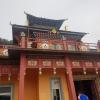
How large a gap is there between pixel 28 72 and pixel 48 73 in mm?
1523

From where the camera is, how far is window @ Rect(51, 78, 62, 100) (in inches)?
438

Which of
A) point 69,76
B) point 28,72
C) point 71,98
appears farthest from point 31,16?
point 71,98

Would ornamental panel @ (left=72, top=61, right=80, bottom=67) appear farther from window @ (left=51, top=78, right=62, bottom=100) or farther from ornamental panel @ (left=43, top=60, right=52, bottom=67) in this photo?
ornamental panel @ (left=43, top=60, right=52, bottom=67)

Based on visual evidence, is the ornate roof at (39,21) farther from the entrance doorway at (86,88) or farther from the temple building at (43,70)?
the entrance doorway at (86,88)

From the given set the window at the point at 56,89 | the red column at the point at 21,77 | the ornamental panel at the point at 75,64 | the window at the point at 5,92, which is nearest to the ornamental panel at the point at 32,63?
→ the red column at the point at 21,77

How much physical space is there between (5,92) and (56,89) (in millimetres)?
3683

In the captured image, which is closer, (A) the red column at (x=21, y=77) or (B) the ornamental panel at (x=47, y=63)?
(A) the red column at (x=21, y=77)

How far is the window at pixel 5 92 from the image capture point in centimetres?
1089

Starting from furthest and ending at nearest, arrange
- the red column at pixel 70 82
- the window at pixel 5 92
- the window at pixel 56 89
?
the window at pixel 56 89 → the window at pixel 5 92 → the red column at pixel 70 82

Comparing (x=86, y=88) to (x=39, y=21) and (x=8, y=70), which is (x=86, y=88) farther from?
(x=39, y=21)

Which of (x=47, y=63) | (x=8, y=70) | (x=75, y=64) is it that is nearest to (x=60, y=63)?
(x=47, y=63)

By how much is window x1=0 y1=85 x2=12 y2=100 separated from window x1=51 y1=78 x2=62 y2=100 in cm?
308

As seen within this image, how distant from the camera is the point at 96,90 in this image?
12.7 m

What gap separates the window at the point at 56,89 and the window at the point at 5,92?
3.08 metres
